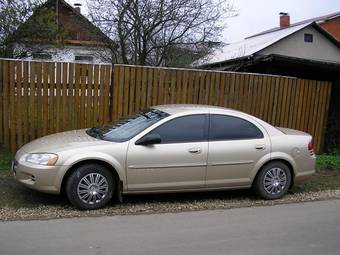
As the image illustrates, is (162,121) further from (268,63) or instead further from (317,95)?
(268,63)

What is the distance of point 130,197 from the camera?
8203 mm

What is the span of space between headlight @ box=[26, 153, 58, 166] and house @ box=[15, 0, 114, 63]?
5.45 m

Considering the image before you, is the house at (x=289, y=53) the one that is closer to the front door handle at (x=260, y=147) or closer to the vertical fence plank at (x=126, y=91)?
the vertical fence plank at (x=126, y=91)

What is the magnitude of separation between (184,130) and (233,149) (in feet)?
2.67

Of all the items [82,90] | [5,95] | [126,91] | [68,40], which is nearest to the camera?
[5,95]

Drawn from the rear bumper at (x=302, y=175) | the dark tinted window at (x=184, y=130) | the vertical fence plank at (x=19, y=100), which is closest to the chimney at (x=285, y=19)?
the vertical fence plank at (x=19, y=100)

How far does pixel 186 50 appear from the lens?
15.2 metres

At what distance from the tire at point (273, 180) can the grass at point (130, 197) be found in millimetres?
242

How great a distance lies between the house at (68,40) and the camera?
12633 mm

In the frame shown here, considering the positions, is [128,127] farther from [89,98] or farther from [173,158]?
[89,98]

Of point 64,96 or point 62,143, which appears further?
point 64,96

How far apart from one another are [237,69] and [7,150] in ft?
27.4

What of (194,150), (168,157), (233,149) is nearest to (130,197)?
(168,157)

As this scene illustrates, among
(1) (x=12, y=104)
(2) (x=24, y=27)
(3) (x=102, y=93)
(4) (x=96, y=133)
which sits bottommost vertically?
(4) (x=96, y=133)
